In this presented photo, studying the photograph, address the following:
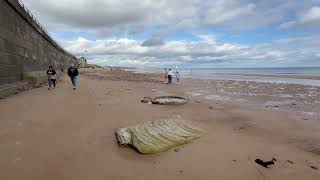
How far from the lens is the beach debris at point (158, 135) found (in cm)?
582

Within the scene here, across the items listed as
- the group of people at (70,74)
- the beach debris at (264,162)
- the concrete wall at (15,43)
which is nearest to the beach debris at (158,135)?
the beach debris at (264,162)

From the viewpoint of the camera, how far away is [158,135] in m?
6.29

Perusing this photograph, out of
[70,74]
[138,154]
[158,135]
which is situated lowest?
[138,154]

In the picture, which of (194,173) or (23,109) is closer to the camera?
(194,173)

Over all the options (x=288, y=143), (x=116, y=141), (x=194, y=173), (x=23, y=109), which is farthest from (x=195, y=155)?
(x=23, y=109)

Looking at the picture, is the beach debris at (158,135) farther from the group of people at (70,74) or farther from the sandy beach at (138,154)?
the group of people at (70,74)

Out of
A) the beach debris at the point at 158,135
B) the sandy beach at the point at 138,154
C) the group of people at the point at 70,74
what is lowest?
the sandy beach at the point at 138,154

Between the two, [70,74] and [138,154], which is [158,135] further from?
[70,74]

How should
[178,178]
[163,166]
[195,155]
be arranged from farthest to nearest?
[195,155] < [163,166] < [178,178]

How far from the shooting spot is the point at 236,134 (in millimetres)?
7324

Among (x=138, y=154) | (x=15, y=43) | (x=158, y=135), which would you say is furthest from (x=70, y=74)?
(x=138, y=154)

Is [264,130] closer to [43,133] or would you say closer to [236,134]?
[236,134]

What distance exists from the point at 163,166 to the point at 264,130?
13.2ft

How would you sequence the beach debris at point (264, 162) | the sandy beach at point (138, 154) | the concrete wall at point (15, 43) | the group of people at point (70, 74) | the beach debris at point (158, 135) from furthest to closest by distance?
1. the group of people at point (70, 74)
2. the concrete wall at point (15, 43)
3. the beach debris at point (158, 135)
4. the beach debris at point (264, 162)
5. the sandy beach at point (138, 154)
